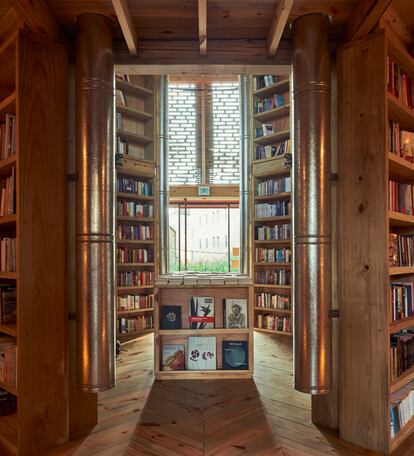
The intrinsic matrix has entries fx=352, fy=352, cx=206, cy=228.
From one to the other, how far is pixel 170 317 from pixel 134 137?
277 cm

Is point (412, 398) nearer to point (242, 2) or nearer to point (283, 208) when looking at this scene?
point (242, 2)

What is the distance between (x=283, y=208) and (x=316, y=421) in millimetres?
2953

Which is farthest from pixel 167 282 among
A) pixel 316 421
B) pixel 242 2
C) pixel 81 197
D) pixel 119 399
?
pixel 242 2

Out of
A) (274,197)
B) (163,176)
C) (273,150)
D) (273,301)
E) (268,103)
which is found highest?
(268,103)

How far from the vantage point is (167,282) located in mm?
3010

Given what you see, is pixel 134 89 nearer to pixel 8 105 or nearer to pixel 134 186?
pixel 134 186

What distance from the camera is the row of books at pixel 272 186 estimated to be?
15.4 ft

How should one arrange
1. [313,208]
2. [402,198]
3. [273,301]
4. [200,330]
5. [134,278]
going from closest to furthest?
[313,208] < [402,198] < [200,330] < [134,278] < [273,301]

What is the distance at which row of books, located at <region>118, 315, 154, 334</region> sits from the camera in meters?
4.48

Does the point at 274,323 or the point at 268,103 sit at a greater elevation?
the point at 268,103

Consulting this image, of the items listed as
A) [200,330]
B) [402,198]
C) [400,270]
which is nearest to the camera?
[400,270]

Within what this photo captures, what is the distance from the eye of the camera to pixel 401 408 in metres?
2.01

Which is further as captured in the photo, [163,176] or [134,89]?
[163,176]

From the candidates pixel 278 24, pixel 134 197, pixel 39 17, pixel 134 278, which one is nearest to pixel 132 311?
pixel 134 278
